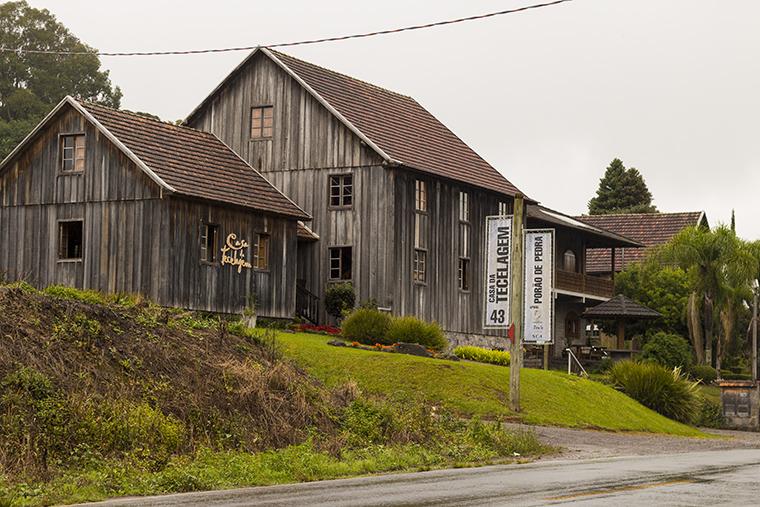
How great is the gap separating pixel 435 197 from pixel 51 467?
3090 centimetres

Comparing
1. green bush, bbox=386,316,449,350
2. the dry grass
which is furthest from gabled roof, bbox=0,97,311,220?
the dry grass

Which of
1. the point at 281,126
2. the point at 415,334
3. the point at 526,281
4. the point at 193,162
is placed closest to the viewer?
the point at 526,281

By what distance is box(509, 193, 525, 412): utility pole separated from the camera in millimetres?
29891

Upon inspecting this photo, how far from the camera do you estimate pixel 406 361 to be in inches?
1259

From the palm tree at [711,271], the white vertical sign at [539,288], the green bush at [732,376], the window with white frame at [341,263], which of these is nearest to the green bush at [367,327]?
the window with white frame at [341,263]

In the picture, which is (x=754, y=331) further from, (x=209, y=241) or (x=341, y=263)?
(x=209, y=241)

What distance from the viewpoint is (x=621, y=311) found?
54.2m

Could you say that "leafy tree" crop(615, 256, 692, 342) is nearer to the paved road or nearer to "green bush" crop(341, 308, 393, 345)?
"green bush" crop(341, 308, 393, 345)

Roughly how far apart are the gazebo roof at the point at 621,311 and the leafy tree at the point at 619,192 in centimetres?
3981

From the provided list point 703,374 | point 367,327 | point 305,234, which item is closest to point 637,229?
point 703,374

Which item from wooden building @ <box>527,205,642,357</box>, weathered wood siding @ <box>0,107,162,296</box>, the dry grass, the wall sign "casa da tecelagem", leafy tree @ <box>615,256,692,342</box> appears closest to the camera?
the dry grass

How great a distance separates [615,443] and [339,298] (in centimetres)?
1797

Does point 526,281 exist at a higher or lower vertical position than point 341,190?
lower

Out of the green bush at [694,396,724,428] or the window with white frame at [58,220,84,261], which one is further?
the green bush at [694,396,724,428]
